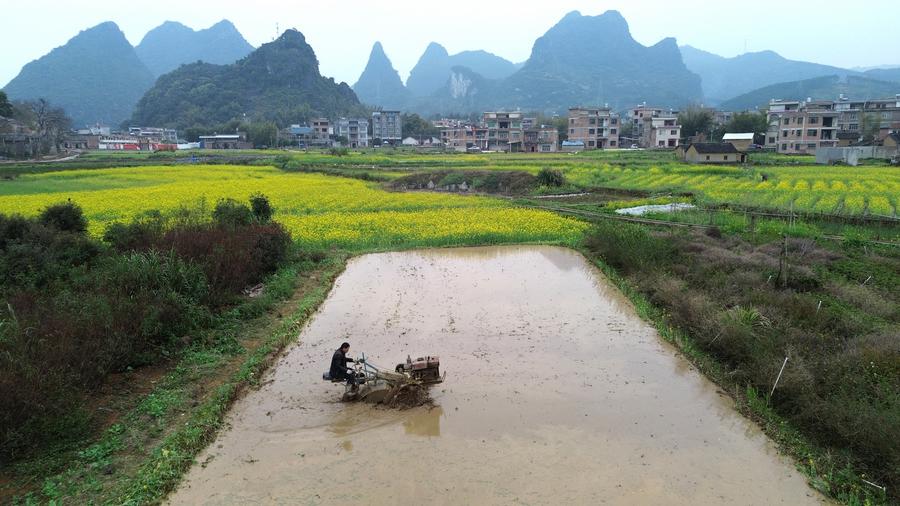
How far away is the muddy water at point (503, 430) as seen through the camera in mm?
5902

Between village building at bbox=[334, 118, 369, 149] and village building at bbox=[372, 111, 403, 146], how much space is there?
4.27 metres

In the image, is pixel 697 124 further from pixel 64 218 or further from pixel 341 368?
pixel 341 368

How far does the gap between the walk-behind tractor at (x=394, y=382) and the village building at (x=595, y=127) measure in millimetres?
71178

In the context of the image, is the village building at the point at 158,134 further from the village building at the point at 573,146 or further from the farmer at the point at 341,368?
the farmer at the point at 341,368

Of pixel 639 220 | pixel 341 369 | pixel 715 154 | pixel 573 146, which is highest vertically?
pixel 573 146

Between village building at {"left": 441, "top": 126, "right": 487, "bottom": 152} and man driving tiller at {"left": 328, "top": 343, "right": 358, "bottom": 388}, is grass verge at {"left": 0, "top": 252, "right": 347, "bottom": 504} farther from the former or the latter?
village building at {"left": 441, "top": 126, "right": 487, "bottom": 152}

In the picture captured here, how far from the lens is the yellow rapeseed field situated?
63.0 feet

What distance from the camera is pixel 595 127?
74750mm

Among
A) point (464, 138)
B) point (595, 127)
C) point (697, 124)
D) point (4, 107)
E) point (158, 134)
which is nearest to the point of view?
point (4, 107)

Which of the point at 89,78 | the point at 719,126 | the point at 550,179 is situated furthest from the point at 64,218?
the point at 89,78

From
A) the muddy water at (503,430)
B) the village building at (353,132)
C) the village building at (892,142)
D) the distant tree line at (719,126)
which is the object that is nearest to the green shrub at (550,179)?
the muddy water at (503,430)

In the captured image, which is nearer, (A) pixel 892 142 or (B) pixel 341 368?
(B) pixel 341 368

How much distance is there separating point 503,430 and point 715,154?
42751 millimetres

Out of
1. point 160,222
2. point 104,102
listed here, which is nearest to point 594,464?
point 160,222
